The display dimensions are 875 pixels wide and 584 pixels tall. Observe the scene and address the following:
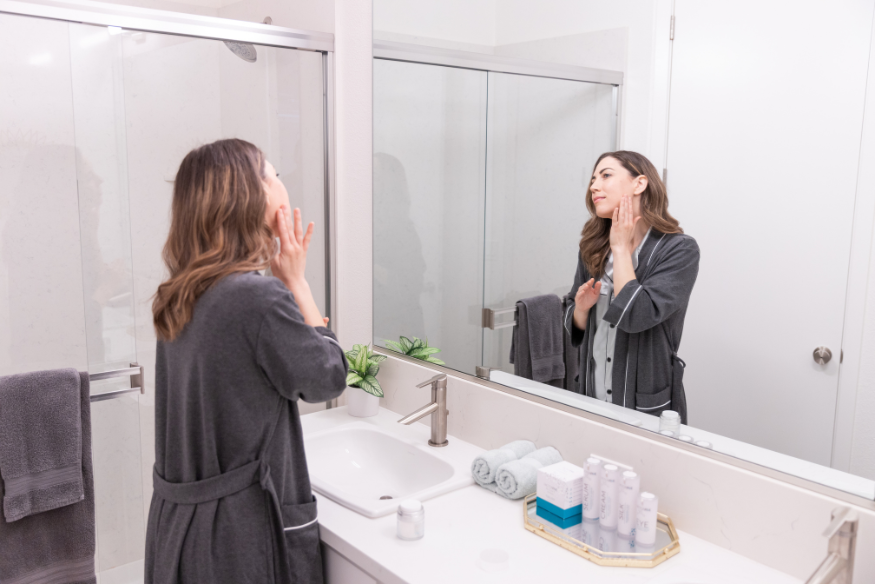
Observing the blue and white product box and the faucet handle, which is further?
the faucet handle

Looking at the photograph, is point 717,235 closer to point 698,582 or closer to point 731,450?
point 731,450

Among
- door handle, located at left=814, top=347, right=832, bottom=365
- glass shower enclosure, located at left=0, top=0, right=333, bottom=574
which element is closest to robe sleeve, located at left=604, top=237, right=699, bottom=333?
door handle, located at left=814, top=347, right=832, bottom=365

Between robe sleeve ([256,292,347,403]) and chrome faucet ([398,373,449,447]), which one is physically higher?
robe sleeve ([256,292,347,403])

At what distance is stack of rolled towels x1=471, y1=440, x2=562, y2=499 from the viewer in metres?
1.34

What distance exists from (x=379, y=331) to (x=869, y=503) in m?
1.37

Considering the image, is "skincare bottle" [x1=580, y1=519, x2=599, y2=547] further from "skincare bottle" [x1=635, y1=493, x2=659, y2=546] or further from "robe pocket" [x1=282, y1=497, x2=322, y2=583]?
"robe pocket" [x1=282, y1=497, x2=322, y2=583]

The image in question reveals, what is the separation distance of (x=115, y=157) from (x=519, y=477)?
4.32 feet

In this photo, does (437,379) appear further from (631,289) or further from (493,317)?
(631,289)

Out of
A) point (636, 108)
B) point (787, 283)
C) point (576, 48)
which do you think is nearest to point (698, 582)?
point (787, 283)

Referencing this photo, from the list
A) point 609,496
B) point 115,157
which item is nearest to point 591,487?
point 609,496

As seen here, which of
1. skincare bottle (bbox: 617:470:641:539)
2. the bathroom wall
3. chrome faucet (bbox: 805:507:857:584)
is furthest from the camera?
skincare bottle (bbox: 617:470:641:539)

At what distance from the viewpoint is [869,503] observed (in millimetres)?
1002

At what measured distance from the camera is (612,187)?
4.40 ft

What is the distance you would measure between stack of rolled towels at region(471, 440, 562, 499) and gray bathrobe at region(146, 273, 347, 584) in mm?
395
